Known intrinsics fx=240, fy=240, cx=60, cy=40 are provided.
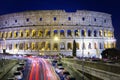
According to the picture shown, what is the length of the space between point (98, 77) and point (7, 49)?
79.4m

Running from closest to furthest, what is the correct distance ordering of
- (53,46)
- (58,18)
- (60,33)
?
1. (53,46)
2. (58,18)
3. (60,33)

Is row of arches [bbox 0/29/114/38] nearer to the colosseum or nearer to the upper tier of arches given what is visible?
the colosseum

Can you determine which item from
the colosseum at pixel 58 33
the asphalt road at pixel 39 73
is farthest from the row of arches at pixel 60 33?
the asphalt road at pixel 39 73

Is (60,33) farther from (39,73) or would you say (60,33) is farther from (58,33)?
(39,73)

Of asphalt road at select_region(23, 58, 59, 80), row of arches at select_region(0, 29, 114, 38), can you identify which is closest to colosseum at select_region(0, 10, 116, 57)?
row of arches at select_region(0, 29, 114, 38)

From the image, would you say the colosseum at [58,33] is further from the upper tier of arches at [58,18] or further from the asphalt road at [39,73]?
the asphalt road at [39,73]

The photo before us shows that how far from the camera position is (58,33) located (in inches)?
3868

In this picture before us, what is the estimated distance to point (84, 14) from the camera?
326ft

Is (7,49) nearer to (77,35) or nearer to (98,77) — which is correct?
(77,35)

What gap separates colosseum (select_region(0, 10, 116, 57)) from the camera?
97500 mm

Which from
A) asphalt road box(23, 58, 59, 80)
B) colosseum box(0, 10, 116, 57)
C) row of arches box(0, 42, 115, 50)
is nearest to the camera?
asphalt road box(23, 58, 59, 80)

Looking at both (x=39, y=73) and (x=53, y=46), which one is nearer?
(x=39, y=73)

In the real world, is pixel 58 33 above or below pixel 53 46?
above

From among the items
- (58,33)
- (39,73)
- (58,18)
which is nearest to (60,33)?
(58,33)
